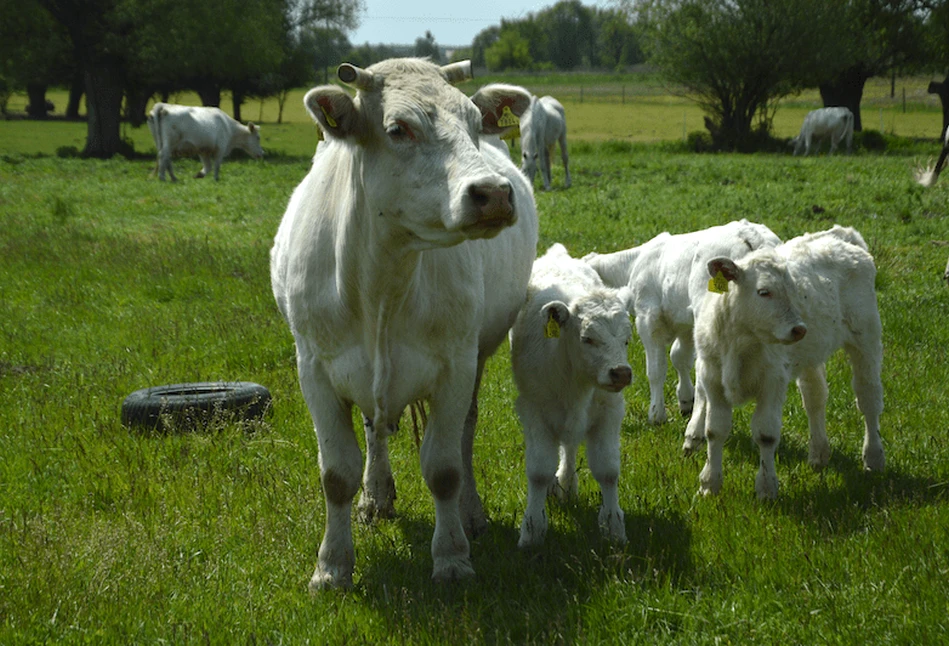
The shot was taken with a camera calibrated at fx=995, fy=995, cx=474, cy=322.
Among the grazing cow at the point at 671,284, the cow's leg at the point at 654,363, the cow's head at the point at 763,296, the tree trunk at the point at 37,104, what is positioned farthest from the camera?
the tree trunk at the point at 37,104

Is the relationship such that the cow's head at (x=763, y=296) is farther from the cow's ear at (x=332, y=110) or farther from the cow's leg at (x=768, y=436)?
the cow's ear at (x=332, y=110)

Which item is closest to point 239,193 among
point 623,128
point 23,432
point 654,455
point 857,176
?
point 857,176

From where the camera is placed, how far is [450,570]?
17.0 ft

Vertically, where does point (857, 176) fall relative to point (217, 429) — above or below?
above

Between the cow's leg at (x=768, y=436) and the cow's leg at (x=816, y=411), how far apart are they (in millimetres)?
612

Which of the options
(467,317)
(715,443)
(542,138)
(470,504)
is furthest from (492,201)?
(542,138)

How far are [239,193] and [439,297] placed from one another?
2082 cm

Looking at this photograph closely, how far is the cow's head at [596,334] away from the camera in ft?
17.5

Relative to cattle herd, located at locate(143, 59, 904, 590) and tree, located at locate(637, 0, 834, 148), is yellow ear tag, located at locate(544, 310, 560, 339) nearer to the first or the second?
cattle herd, located at locate(143, 59, 904, 590)

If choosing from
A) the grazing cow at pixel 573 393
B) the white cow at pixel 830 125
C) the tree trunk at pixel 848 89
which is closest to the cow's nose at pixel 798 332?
the grazing cow at pixel 573 393

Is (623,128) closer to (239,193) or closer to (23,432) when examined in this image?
(239,193)

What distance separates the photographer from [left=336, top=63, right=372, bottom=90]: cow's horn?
4414 mm

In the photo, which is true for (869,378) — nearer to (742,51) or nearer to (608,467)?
(608,467)

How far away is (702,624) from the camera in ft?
14.6
